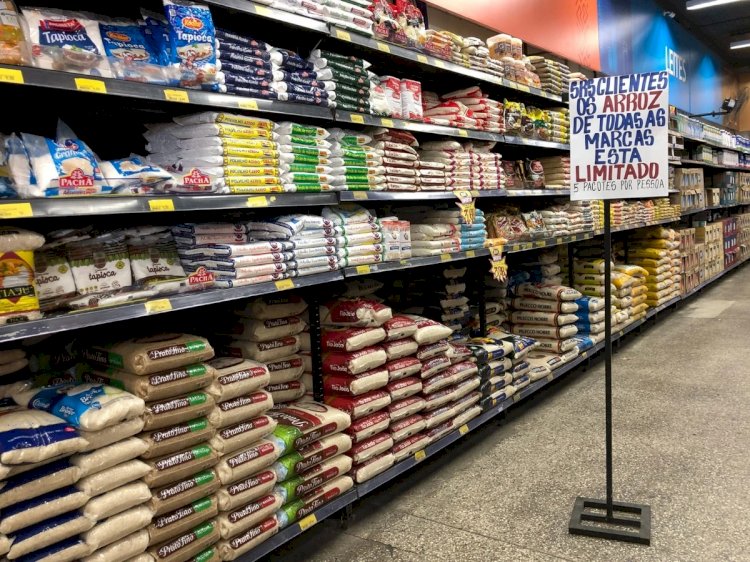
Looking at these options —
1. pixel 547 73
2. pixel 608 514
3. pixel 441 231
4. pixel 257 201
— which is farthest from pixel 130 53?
pixel 547 73

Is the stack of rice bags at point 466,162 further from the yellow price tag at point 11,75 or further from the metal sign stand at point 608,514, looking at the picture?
the yellow price tag at point 11,75

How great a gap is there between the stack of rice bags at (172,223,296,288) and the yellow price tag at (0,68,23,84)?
0.87m

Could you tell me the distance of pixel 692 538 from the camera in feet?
8.68

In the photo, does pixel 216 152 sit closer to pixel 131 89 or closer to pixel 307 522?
pixel 131 89

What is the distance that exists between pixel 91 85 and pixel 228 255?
0.79 m

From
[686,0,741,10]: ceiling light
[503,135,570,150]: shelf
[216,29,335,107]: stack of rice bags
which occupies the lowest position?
[503,135,570,150]: shelf

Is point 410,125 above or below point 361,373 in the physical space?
above

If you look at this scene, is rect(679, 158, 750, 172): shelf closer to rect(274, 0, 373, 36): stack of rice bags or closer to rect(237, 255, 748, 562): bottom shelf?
rect(237, 255, 748, 562): bottom shelf

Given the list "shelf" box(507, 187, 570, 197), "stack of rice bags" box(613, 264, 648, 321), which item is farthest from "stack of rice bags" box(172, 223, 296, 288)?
"stack of rice bags" box(613, 264, 648, 321)

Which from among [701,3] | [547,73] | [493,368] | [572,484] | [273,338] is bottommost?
[572,484]

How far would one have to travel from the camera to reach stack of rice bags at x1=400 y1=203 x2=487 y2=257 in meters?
3.70

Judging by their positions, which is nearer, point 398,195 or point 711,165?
point 398,195

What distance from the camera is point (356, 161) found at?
3078 mm

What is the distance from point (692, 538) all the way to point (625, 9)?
7245 mm
